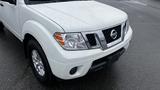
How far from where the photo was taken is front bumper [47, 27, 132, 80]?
8.63ft

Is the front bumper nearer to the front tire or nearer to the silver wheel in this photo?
the front tire

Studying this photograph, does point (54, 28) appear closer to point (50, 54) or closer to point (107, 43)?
point (50, 54)

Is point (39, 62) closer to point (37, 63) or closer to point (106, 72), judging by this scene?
point (37, 63)

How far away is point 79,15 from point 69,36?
537mm

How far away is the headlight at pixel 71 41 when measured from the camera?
2.67 meters

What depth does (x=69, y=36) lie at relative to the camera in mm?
2682

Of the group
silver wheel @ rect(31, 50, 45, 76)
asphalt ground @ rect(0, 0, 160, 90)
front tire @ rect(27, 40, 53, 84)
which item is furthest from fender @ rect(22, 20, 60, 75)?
asphalt ground @ rect(0, 0, 160, 90)

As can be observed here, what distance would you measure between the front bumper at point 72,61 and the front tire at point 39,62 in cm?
19

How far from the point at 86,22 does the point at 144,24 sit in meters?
4.99

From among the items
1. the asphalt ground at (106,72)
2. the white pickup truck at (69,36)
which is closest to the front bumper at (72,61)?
the white pickup truck at (69,36)

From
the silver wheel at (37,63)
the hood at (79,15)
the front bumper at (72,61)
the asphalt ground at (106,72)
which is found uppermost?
the hood at (79,15)

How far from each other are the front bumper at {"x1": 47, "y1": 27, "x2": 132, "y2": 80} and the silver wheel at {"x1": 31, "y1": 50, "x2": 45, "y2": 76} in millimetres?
477

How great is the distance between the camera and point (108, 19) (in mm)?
3049

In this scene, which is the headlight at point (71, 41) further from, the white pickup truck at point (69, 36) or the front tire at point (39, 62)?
the front tire at point (39, 62)
